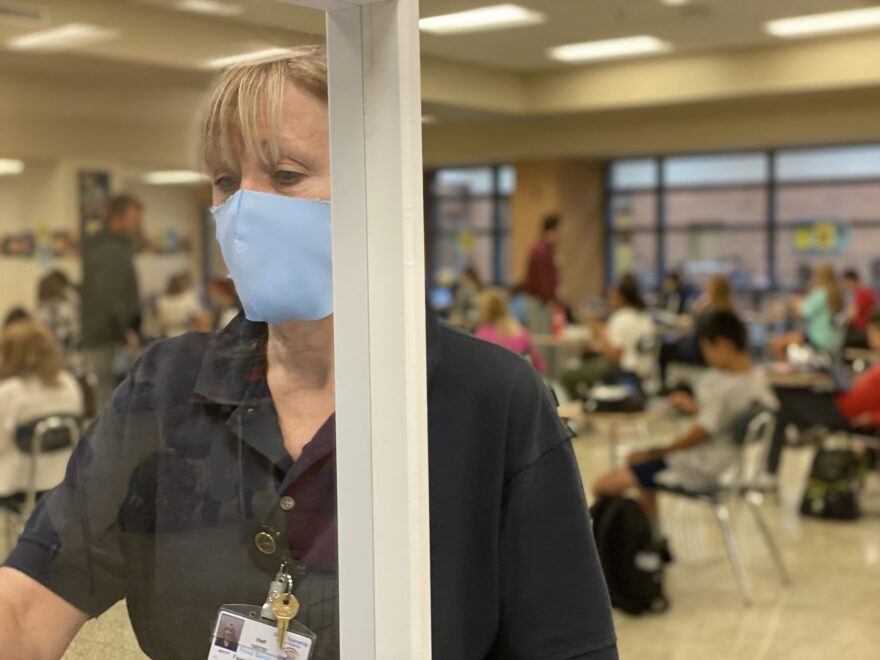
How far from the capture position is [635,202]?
47.7 feet

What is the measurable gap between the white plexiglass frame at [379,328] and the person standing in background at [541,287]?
910cm

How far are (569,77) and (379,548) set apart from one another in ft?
34.7

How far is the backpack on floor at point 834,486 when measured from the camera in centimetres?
627

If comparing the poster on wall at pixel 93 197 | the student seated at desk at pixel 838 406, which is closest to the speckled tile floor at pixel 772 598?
the student seated at desk at pixel 838 406

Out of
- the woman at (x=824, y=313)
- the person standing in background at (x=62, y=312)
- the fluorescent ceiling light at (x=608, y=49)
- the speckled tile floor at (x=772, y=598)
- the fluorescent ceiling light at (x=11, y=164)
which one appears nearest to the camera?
the fluorescent ceiling light at (x=11, y=164)

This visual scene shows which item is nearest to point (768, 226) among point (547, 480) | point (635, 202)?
point (635, 202)

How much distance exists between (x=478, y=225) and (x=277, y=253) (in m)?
14.5

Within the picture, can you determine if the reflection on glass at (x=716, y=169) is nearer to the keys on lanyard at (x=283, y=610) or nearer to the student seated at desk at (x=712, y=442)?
the student seated at desk at (x=712, y=442)

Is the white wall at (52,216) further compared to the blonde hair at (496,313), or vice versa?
the blonde hair at (496,313)

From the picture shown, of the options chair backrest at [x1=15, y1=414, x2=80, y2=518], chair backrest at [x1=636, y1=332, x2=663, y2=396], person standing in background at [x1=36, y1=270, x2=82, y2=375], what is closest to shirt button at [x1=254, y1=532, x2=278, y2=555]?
chair backrest at [x1=15, y1=414, x2=80, y2=518]

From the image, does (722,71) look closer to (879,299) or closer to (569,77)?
(569,77)

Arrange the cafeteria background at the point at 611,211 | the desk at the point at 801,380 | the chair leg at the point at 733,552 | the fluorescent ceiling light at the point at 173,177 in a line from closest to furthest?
the fluorescent ceiling light at the point at 173,177 < the cafeteria background at the point at 611,211 < the chair leg at the point at 733,552 < the desk at the point at 801,380

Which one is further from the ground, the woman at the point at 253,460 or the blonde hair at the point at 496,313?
the woman at the point at 253,460

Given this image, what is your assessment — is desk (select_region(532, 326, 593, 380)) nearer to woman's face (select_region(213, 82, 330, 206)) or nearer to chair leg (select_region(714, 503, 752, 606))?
chair leg (select_region(714, 503, 752, 606))
